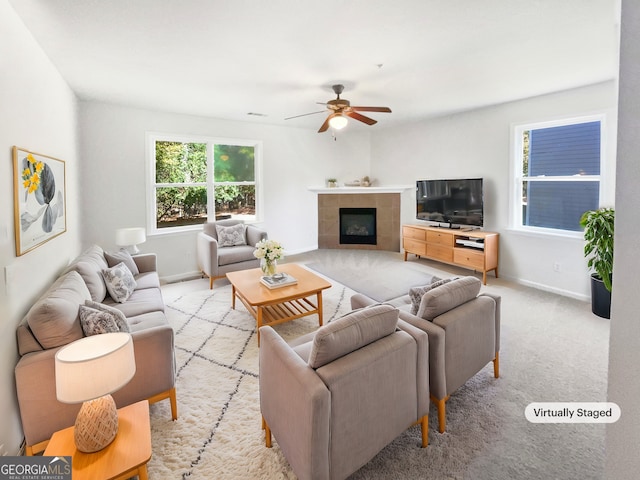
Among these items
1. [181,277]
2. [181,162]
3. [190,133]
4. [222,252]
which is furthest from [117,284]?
[190,133]

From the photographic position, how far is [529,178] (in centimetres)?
479

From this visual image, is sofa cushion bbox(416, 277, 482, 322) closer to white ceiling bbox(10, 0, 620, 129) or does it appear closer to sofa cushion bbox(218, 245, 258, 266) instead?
white ceiling bbox(10, 0, 620, 129)

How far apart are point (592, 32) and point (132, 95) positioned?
4984 millimetres

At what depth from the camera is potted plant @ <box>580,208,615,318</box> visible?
3.46 metres

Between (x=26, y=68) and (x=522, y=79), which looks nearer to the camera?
(x=26, y=68)

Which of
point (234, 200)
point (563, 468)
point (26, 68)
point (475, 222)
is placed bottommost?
point (563, 468)

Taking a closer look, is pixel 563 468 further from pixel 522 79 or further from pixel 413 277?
pixel 522 79

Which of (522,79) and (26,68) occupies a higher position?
(522,79)

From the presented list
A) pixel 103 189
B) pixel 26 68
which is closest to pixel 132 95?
pixel 103 189

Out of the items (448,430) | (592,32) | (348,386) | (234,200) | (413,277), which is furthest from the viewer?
(234,200)

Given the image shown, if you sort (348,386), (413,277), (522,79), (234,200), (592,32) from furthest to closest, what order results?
(234,200), (413,277), (522,79), (592,32), (348,386)

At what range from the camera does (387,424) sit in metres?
1.68

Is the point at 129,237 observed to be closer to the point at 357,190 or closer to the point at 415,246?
the point at 357,190

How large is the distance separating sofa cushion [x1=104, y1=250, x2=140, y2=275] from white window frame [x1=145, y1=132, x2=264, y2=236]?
154 cm
